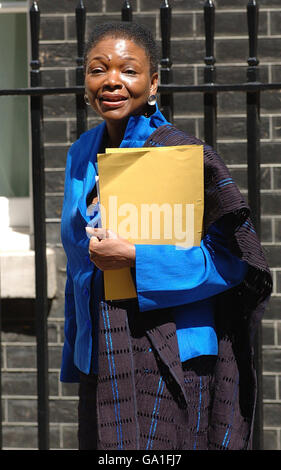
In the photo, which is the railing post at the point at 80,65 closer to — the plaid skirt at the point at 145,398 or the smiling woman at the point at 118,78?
the smiling woman at the point at 118,78

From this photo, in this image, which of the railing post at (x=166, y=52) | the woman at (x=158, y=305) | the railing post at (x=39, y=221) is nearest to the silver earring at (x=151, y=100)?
the woman at (x=158, y=305)

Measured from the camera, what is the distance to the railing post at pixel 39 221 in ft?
8.98

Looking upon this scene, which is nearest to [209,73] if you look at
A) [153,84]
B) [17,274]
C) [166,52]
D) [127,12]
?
[166,52]

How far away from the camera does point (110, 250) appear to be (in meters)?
2.04

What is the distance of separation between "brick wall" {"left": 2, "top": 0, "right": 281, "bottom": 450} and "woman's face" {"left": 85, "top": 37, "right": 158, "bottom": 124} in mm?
2277

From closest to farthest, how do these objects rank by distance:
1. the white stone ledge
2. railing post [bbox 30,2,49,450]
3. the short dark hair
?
1. the short dark hair
2. railing post [bbox 30,2,49,450]
3. the white stone ledge

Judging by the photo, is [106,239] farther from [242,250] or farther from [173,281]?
[242,250]

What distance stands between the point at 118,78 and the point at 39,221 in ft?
2.67

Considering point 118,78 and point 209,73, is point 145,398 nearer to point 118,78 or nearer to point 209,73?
point 118,78

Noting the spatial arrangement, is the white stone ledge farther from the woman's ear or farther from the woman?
the woman's ear

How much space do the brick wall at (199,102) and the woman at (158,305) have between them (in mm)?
2232

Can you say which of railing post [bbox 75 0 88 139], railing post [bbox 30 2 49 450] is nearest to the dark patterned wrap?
railing post [bbox 75 0 88 139]

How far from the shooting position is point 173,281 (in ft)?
6.70

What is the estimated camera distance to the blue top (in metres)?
2.05
